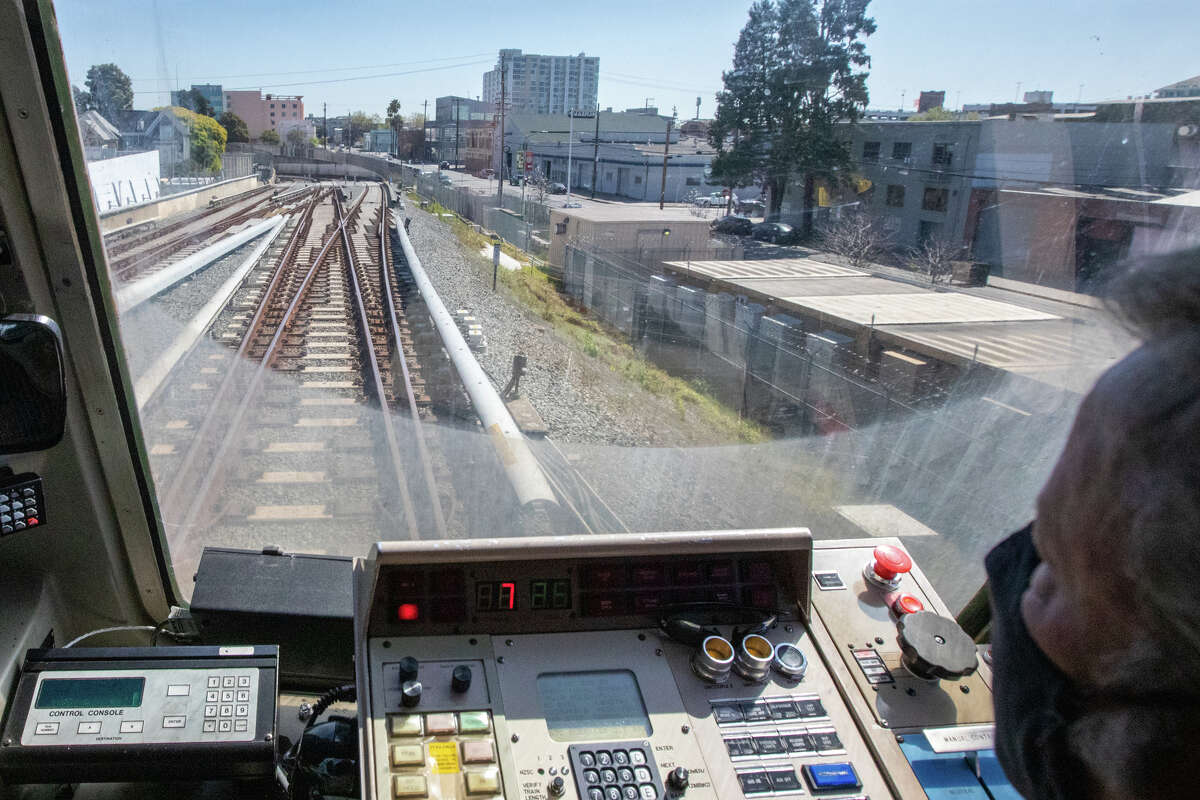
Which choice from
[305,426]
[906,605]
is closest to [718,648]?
[906,605]

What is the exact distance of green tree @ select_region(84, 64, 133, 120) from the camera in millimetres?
1712

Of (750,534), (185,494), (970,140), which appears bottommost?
(185,494)

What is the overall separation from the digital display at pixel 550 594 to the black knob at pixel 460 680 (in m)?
0.21

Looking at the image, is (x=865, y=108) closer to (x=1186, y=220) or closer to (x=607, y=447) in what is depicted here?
(x=1186, y=220)

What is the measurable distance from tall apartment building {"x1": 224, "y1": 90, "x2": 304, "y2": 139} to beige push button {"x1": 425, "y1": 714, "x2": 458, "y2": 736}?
78.4 inches

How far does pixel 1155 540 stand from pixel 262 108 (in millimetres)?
2665

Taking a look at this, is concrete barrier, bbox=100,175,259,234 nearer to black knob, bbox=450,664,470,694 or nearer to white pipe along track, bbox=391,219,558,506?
white pipe along track, bbox=391,219,558,506

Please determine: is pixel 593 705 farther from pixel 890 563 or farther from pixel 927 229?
pixel 927 229

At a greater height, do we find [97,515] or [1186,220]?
[1186,220]

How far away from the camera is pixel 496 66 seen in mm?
2377

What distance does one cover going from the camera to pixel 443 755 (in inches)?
50.8

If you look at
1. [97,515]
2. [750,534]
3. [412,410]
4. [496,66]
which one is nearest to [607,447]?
[412,410]

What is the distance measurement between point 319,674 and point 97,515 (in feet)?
2.16

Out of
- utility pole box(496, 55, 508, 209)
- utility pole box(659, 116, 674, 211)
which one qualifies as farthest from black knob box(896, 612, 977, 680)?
utility pole box(496, 55, 508, 209)
